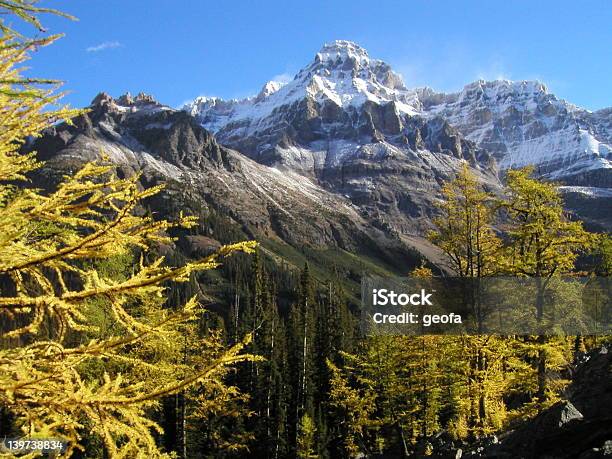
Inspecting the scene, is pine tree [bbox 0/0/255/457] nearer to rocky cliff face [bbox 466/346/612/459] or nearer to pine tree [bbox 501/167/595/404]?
rocky cliff face [bbox 466/346/612/459]

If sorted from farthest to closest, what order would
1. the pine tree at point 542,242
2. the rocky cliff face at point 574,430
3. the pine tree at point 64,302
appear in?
the pine tree at point 542,242 → the rocky cliff face at point 574,430 → the pine tree at point 64,302

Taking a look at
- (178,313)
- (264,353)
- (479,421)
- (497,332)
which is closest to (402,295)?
(497,332)

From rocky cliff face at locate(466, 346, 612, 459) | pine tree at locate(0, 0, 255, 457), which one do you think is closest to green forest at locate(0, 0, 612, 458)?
pine tree at locate(0, 0, 255, 457)

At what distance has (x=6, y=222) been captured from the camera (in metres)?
3.84

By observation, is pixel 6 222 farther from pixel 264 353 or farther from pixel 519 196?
pixel 264 353

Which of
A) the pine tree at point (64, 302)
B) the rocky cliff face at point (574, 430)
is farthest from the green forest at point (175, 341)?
the rocky cliff face at point (574, 430)

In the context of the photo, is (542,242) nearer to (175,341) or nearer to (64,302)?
(175,341)

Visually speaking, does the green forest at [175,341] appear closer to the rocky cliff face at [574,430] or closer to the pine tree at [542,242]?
the pine tree at [542,242]

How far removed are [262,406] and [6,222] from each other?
1864 inches

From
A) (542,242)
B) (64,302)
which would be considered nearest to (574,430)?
(542,242)

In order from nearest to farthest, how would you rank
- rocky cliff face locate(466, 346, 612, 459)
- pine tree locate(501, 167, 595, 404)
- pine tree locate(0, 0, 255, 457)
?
pine tree locate(0, 0, 255, 457), rocky cliff face locate(466, 346, 612, 459), pine tree locate(501, 167, 595, 404)

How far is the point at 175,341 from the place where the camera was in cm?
1908

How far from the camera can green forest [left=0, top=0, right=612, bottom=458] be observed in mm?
4070

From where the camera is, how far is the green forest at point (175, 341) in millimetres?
4070
